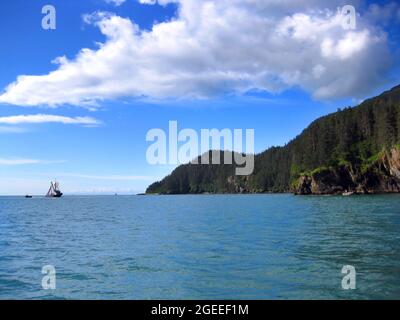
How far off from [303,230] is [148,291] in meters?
32.7

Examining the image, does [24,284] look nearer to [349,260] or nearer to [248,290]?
[248,290]

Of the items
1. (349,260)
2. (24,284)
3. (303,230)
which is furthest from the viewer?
(303,230)

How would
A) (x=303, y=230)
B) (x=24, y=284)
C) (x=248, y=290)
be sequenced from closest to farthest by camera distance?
(x=248, y=290), (x=24, y=284), (x=303, y=230)

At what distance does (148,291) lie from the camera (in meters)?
23.2

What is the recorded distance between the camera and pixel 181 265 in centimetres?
3019
